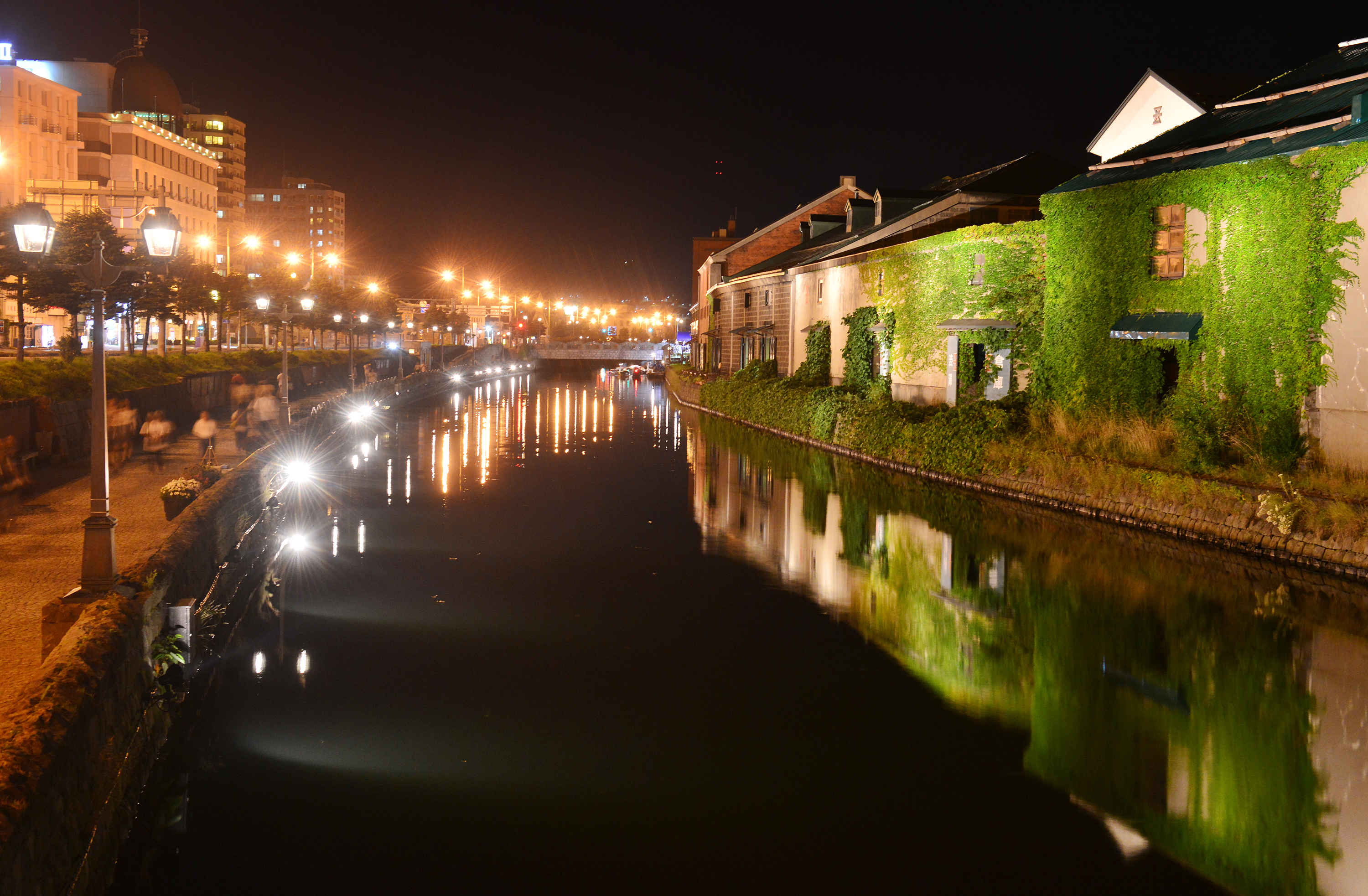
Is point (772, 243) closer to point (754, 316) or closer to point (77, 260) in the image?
point (754, 316)

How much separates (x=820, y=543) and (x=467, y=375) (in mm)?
64865

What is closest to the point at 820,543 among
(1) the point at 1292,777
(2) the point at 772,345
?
(1) the point at 1292,777

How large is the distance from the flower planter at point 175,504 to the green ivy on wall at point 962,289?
776 inches

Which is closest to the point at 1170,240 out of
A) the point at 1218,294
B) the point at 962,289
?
the point at 1218,294

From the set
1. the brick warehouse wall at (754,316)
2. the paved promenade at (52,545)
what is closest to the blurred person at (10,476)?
the paved promenade at (52,545)

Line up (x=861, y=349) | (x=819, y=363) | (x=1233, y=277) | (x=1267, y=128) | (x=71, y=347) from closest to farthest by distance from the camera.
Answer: (x=1233, y=277) < (x=1267, y=128) < (x=71, y=347) < (x=861, y=349) < (x=819, y=363)

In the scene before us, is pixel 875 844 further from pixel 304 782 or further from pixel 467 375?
pixel 467 375

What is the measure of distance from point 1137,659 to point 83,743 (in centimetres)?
987

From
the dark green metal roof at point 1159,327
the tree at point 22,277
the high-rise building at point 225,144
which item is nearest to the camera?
the dark green metal roof at point 1159,327

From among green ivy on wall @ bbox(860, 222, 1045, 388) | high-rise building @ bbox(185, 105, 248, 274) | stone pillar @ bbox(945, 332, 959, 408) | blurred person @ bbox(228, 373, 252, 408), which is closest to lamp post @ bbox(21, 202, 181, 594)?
green ivy on wall @ bbox(860, 222, 1045, 388)

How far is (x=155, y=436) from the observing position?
27.7 m

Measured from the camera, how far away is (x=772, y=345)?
51062 millimetres

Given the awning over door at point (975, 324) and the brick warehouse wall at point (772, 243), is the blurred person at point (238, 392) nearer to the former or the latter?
the awning over door at point (975, 324)

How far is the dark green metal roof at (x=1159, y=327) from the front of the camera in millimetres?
21562
